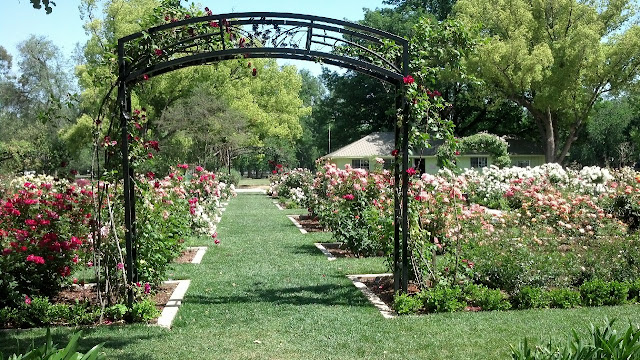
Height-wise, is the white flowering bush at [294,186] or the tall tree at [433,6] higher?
the tall tree at [433,6]

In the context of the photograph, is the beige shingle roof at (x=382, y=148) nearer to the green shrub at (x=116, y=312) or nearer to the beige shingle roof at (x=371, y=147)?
the beige shingle roof at (x=371, y=147)

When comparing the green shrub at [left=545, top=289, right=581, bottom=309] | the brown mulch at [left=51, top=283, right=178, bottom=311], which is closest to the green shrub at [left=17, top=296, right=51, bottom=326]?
the brown mulch at [left=51, top=283, right=178, bottom=311]

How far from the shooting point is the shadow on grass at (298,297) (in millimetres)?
6841

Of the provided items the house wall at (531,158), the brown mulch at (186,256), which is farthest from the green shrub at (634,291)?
the house wall at (531,158)

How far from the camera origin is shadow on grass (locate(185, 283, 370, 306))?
6841 mm

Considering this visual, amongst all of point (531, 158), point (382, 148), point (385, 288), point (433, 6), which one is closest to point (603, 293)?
point (385, 288)

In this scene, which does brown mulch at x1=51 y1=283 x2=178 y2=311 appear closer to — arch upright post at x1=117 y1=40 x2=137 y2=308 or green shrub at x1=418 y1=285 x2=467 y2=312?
arch upright post at x1=117 y1=40 x2=137 y2=308

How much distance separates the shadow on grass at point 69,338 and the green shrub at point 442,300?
290cm

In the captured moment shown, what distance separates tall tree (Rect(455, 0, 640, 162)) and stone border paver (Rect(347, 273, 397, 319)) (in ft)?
87.9

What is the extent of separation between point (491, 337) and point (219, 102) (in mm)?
27301

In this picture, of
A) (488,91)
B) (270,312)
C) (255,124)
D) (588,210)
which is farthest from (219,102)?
(270,312)

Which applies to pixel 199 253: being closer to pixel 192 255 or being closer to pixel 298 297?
pixel 192 255

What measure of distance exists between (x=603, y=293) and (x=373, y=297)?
2661 mm

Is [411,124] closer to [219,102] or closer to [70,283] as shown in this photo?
[70,283]
